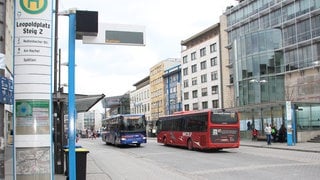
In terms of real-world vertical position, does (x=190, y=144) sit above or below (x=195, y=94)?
below

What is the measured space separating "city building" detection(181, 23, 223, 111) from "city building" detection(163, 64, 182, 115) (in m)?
4.45

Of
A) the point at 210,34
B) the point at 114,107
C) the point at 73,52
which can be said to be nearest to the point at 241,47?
the point at 210,34

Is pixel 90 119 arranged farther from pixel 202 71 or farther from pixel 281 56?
pixel 281 56

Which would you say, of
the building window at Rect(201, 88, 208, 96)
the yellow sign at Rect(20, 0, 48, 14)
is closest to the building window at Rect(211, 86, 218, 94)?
the building window at Rect(201, 88, 208, 96)

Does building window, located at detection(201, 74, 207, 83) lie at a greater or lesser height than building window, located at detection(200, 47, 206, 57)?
lesser

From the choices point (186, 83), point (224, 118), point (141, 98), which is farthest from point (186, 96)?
point (224, 118)

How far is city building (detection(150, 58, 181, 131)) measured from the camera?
11912 cm

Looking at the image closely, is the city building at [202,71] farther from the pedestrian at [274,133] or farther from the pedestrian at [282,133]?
the pedestrian at [282,133]

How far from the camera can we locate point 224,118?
29.8 m

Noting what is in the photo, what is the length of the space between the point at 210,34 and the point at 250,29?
19.2 meters

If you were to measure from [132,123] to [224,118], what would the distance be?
35.3 feet

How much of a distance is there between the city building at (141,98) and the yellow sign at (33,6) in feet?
399

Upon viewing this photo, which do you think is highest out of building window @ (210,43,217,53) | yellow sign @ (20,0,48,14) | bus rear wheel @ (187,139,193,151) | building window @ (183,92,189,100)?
building window @ (210,43,217,53)

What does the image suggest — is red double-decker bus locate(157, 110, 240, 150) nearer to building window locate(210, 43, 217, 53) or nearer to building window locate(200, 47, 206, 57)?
building window locate(210, 43, 217, 53)
